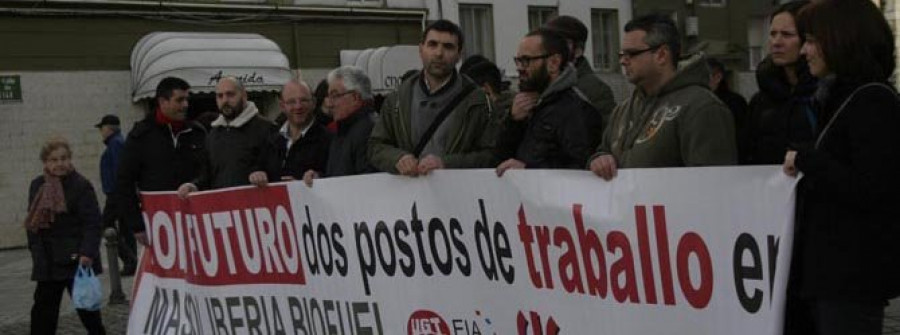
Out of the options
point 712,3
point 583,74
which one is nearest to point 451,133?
point 583,74

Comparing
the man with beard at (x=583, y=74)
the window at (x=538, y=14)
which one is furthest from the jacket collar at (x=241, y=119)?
the window at (x=538, y=14)

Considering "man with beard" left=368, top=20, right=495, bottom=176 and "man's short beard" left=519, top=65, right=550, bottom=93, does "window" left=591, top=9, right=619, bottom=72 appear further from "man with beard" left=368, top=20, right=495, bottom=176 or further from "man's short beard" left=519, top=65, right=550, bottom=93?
"man's short beard" left=519, top=65, right=550, bottom=93

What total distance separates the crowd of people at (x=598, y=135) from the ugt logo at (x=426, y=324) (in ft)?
2.06

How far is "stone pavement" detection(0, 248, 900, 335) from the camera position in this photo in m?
8.38

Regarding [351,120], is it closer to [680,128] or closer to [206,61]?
[680,128]

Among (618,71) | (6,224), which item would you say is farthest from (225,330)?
(618,71)

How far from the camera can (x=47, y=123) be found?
67.6 feet

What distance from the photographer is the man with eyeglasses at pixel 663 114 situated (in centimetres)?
446

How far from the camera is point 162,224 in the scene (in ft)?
25.3

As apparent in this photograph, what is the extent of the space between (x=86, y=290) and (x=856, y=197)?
5.58 meters

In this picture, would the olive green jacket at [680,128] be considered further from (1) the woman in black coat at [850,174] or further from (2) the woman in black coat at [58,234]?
(2) the woman in black coat at [58,234]

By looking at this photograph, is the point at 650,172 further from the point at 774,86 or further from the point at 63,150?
the point at 63,150

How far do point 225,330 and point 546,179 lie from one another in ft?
9.05

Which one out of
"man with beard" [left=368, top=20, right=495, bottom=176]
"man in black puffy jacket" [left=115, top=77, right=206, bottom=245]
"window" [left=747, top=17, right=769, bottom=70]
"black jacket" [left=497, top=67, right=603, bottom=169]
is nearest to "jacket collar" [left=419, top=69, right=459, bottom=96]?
"man with beard" [left=368, top=20, right=495, bottom=176]
